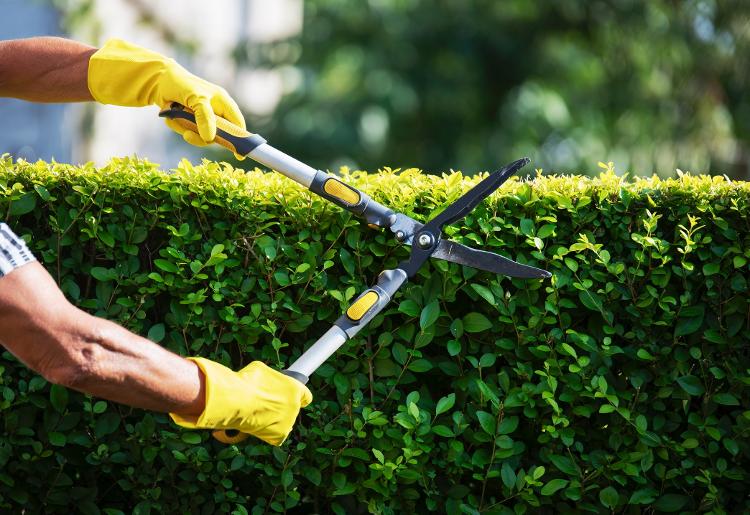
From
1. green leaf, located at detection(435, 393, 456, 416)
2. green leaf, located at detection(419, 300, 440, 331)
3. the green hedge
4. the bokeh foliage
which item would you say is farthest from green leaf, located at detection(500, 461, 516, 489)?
the bokeh foliage

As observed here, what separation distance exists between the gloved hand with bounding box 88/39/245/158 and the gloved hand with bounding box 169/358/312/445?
768mm

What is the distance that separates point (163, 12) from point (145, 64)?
8.98 m

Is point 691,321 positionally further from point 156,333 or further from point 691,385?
Answer: point 156,333

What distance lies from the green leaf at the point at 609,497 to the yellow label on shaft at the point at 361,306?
0.91 meters

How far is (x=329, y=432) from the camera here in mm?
2699

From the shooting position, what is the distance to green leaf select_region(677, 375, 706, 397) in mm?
2650

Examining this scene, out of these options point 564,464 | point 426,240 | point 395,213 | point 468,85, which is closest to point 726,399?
point 564,464

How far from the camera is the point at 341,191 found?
254cm

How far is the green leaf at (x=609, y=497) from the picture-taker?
8.72 feet

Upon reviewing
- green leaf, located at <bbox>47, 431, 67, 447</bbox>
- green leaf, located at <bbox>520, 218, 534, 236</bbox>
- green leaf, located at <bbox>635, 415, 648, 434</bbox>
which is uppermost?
green leaf, located at <bbox>520, 218, 534, 236</bbox>

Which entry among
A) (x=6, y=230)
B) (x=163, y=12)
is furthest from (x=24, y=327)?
(x=163, y=12)

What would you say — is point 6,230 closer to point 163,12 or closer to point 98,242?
point 98,242

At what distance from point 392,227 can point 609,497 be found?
1020mm

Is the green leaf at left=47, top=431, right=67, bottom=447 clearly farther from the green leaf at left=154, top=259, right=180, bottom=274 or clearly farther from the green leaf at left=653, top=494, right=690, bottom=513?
the green leaf at left=653, top=494, right=690, bottom=513
